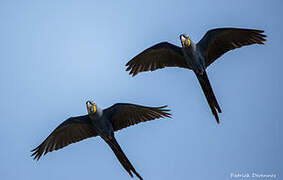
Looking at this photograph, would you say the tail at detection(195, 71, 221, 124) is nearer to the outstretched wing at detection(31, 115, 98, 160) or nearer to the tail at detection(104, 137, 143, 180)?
the tail at detection(104, 137, 143, 180)

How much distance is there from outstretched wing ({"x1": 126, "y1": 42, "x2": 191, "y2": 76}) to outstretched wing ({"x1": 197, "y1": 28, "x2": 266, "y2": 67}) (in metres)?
0.81

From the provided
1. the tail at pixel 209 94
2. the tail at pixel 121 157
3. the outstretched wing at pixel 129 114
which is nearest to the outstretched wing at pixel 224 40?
the tail at pixel 209 94

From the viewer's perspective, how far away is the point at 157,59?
14406mm

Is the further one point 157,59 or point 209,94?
point 157,59

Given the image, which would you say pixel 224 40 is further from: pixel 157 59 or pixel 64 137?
pixel 64 137

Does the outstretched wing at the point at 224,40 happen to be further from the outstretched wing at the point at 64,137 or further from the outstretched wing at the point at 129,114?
the outstretched wing at the point at 64,137

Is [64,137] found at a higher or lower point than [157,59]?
lower

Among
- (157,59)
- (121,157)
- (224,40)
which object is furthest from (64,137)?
(224,40)

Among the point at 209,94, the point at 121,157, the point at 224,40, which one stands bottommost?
the point at 121,157

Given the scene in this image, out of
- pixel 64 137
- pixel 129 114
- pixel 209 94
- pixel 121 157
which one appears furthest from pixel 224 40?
pixel 64 137

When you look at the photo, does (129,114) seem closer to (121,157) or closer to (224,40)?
(121,157)

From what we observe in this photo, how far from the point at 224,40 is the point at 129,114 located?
3.81m

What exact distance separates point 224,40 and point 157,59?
7.37ft

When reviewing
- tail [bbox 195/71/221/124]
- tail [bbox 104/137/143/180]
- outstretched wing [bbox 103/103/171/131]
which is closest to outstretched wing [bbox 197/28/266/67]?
tail [bbox 195/71/221/124]
